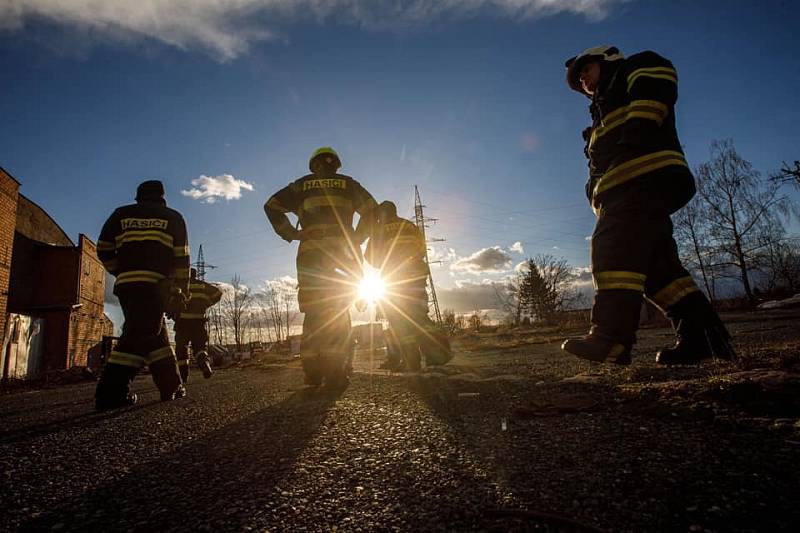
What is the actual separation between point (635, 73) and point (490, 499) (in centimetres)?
218

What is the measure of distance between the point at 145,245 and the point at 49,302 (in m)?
23.2

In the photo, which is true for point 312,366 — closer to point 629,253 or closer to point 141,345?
point 141,345

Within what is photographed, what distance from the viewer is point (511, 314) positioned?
51125 mm

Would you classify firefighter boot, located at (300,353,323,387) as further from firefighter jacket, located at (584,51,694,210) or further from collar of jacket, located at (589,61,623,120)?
collar of jacket, located at (589,61,623,120)

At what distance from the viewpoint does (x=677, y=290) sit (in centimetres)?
224

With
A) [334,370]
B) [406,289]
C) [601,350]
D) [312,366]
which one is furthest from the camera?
[406,289]

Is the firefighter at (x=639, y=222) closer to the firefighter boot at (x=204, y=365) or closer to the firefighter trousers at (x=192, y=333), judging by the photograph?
the firefighter boot at (x=204, y=365)

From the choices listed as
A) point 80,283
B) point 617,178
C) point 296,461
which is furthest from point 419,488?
point 80,283

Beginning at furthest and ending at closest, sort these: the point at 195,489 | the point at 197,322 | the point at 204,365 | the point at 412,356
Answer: the point at 197,322, the point at 204,365, the point at 412,356, the point at 195,489

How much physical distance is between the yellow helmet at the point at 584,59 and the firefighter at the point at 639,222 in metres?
0.08

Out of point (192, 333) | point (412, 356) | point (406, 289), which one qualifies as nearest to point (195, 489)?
point (412, 356)

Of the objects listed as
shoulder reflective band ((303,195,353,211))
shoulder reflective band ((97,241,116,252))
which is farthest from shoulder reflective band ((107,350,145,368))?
shoulder reflective band ((303,195,353,211))

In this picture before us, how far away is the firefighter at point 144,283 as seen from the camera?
3.12 metres

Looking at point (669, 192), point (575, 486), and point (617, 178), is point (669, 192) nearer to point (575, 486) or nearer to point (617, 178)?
point (617, 178)
